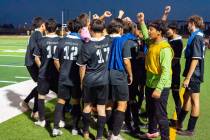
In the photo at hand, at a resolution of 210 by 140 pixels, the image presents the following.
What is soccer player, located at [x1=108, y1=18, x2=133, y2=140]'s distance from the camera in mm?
6500

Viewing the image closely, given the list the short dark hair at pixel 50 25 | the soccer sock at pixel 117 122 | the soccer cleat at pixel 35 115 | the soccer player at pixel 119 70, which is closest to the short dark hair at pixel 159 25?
the soccer player at pixel 119 70

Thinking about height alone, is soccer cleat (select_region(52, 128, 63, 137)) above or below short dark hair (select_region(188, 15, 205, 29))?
below

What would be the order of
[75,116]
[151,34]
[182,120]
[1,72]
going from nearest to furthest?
[151,34]
[75,116]
[182,120]
[1,72]

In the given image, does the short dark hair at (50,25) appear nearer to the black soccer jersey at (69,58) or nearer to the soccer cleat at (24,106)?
the black soccer jersey at (69,58)

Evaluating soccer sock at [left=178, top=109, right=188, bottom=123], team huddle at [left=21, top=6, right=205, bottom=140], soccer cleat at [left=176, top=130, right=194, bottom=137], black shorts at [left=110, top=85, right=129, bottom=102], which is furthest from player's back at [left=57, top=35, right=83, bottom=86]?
soccer sock at [left=178, top=109, right=188, bottom=123]

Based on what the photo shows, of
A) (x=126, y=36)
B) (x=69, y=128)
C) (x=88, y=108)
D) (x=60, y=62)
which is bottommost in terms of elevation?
(x=69, y=128)

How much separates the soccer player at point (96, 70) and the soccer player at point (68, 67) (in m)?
0.41

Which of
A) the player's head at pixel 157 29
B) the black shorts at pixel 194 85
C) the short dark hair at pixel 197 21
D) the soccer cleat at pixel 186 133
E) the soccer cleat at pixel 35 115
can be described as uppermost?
the short dark hair at pixel 197 21

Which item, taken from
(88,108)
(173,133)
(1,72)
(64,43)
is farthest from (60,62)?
(1,72)

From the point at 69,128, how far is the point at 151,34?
2.45 meters

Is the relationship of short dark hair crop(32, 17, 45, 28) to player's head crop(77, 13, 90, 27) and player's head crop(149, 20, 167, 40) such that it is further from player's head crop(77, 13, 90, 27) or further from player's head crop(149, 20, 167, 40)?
player's head crop(149, 20, 167, 40)

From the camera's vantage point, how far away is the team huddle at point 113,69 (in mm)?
6246

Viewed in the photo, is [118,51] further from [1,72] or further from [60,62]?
[1,72]

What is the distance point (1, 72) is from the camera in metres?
14.3
